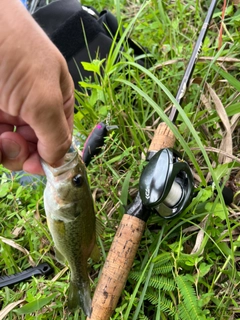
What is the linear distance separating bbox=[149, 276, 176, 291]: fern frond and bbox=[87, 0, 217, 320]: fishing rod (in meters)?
0.15

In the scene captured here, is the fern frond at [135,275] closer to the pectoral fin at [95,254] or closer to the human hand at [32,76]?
the pectoral fin at [95,254]

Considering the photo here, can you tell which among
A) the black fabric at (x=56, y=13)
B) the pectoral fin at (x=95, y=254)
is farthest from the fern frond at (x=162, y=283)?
the black fabric at (x=56, y=13)

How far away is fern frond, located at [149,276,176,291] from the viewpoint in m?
2.17

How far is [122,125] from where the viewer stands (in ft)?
9.47

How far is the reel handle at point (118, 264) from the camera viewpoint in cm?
213

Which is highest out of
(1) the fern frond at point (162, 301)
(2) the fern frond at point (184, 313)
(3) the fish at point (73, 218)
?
(3) the fish at point (73, 218)

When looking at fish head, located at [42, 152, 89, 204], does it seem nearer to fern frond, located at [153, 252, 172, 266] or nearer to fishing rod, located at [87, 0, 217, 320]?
fishing rod, located at [87, 0, 217, 320]

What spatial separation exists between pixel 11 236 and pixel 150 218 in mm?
1037

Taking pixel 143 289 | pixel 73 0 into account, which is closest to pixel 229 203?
pixel 143 289

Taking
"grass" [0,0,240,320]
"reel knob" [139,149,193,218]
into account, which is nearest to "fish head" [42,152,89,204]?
"reel knob" [139,149,193,218]

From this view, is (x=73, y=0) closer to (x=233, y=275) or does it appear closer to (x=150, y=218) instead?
(x=150, y=218)

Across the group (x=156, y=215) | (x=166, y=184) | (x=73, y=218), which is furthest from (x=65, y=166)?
(x=156, y=215)

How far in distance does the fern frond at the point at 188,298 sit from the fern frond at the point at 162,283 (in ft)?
0.18

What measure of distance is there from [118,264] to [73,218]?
37 cm
